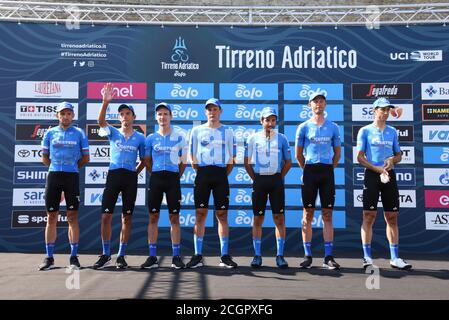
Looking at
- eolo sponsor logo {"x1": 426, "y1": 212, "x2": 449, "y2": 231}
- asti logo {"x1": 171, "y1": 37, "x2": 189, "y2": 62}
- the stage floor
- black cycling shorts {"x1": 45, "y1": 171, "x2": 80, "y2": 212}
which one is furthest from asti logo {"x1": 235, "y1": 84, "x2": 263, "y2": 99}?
eolo sponsor logo {"x1": 426, "y1": 212, "x2": 449, "y2": 231}

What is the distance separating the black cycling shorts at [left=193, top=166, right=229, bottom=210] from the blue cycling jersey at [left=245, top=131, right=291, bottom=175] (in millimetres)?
391

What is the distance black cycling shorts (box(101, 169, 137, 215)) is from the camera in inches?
164

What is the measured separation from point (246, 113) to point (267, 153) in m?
1.54

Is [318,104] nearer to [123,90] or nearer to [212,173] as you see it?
[212,173]

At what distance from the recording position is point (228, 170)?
4.34 meters

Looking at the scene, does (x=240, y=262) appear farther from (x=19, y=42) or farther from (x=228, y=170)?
(x=19, y=42)

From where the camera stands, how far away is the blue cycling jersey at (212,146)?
4234 mm

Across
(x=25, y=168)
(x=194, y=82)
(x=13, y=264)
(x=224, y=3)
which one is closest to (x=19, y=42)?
(x=25, y=168)

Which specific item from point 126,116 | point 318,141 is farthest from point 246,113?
point 126,116

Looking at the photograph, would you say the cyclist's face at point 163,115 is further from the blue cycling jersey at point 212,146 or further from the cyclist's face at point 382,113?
the cyclist's face at point 382,113

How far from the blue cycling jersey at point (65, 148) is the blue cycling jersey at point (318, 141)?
237 centimetres

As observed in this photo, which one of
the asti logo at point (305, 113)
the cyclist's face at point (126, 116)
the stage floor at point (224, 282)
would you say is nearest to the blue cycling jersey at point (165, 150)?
the cyclist's face at point (126, 116)

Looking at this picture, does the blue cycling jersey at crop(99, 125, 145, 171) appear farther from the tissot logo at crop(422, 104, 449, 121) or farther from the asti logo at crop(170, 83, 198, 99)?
the tissot logo at crop(422, 104, 449, 121)

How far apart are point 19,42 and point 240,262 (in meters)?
4.30
